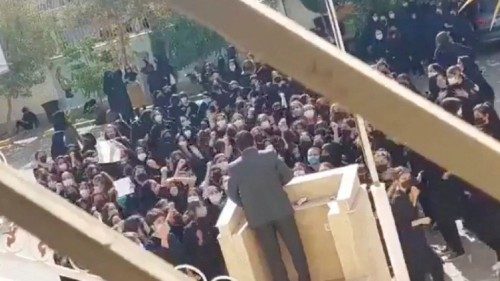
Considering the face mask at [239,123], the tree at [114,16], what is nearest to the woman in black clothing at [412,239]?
the face mask at [239,123]

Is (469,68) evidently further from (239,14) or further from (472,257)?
(239,14)

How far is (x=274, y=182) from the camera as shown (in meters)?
6.24

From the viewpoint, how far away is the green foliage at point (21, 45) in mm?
21609

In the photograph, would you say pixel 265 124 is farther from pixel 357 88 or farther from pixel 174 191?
pixel 357 88

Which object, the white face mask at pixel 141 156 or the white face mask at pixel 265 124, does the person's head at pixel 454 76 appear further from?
the white face mask at pixel 141 156

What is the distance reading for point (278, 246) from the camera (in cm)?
641

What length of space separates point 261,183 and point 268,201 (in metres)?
0.12

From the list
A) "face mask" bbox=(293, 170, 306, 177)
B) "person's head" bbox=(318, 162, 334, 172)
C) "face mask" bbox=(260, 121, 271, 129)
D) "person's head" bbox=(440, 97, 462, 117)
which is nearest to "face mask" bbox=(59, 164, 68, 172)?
"face mask" bbox=(260, 121, 271, 129)

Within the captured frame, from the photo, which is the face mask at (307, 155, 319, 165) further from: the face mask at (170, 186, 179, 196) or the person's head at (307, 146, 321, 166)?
the face mask at (170, 186, 179, 196)

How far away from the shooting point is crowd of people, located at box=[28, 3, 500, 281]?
7172 mm

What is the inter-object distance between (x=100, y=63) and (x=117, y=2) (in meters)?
1.39

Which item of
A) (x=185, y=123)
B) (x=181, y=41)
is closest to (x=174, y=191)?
(x=185, y=123)

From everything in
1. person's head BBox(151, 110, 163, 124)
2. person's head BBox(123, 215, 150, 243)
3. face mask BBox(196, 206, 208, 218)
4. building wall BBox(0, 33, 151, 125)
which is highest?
person's head BBox(123, 215, 150, 243)

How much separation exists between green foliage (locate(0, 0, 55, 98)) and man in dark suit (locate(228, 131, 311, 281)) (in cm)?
1613
